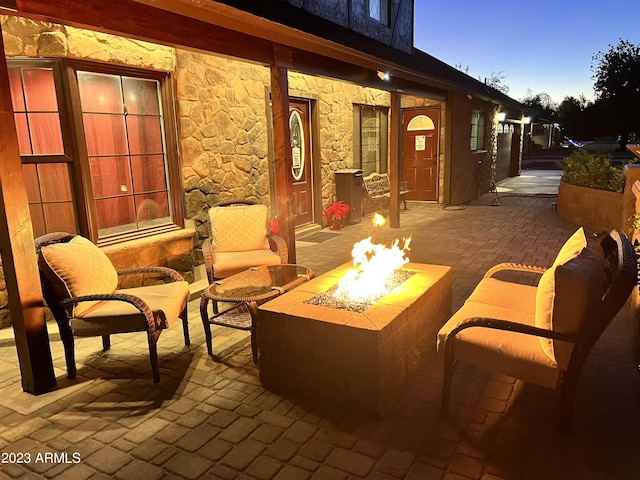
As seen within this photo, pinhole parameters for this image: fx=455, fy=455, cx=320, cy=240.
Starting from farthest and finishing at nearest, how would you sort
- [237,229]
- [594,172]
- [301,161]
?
[301,161], [594,172], [237,229]

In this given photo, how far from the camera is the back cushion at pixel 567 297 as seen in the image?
2457mm

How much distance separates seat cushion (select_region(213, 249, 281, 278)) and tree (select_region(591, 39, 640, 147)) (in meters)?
39.4

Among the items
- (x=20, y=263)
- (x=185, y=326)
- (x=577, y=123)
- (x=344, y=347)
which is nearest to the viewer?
(x=344, y=347)

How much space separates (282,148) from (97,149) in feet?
6.78

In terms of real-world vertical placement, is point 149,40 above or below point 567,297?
above

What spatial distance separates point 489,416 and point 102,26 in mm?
3898

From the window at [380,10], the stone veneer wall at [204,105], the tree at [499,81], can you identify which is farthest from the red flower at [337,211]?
the tree at [499,81]

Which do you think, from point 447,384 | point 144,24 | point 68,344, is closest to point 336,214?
point 144,24

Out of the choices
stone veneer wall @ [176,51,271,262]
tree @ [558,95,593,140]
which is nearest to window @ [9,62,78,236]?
stone veneer wall @ [176,51,271,262]

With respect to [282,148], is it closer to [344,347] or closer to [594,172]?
[344,347]

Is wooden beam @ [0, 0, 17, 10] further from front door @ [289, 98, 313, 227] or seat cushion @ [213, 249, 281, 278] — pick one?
front door @ [289, 98, 313, 227]

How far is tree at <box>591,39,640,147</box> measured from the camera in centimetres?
3478

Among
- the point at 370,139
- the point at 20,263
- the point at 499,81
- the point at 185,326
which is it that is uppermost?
the point at 499,81

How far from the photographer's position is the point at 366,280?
12.4ft
